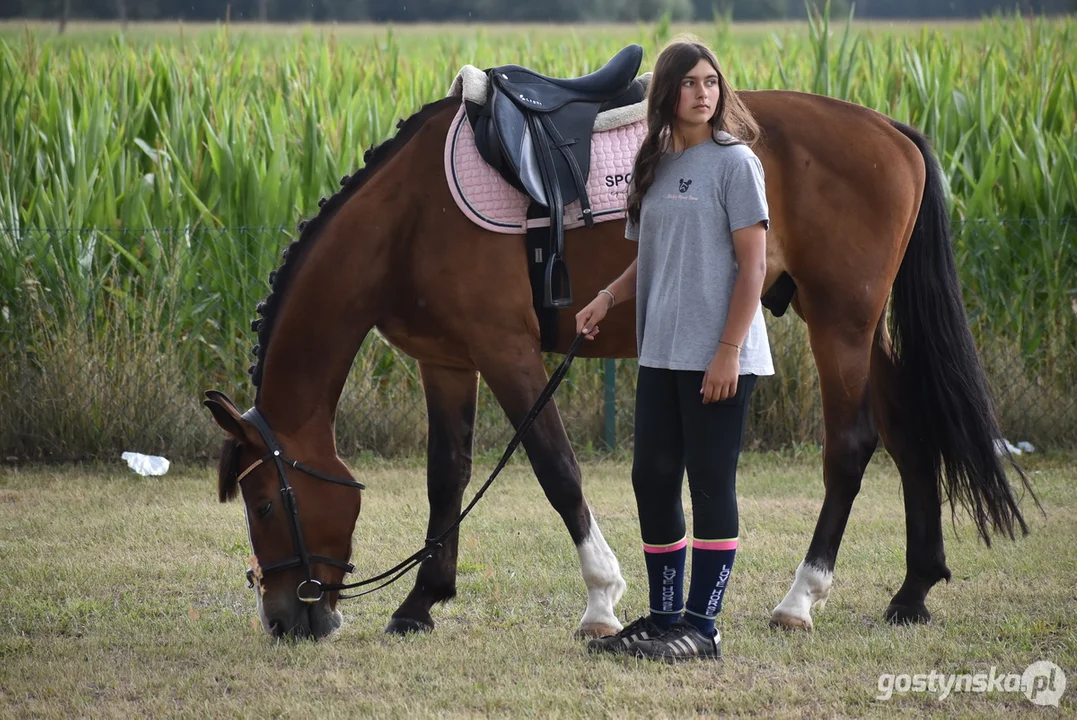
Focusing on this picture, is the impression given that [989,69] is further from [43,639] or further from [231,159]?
[43,639]

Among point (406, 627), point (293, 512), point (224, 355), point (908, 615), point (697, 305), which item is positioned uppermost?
point (697, 305)

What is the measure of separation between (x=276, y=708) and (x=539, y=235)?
163 centimetres

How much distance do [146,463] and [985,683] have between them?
4.71 metres

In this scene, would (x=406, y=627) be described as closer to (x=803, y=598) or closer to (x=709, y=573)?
(x=709, y=573)

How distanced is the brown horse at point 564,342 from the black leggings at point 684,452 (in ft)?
1.35

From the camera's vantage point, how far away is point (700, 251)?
10.1ft

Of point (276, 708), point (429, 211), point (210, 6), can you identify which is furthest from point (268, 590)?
point (210, 6)

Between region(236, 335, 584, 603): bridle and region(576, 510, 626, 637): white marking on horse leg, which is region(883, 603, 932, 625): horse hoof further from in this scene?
region(236, 335, 584, 603): bridle

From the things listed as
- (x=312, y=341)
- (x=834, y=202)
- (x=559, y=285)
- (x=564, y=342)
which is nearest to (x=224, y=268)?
(x=312, y=341)

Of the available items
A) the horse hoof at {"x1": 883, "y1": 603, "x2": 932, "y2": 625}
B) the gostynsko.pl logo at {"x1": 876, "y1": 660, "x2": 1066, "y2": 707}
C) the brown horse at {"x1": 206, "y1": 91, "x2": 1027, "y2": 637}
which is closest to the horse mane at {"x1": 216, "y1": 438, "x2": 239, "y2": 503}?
the brown horse at {"x1": 206, "y1": 91, "x2": 1027, "y2": 637}

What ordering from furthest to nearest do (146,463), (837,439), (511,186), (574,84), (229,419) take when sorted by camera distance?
(146,463) < (574,84) < (837,439) < (511,186) < (229,419)

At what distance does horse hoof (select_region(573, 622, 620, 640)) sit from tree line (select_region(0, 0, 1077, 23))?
25.3 m

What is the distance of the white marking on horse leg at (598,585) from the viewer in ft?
11.9

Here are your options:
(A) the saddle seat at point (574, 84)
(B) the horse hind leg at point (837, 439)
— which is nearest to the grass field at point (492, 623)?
(B) the horse hind leg at point (837, 439)
